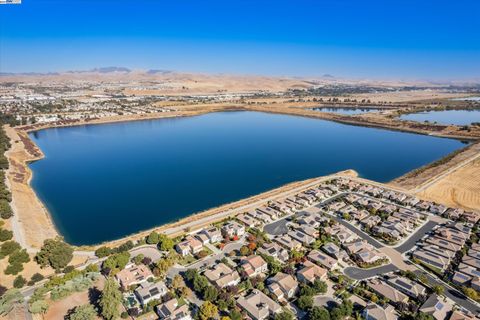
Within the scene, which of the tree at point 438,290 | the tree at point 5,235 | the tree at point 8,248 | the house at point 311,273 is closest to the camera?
the tree at point 438,290

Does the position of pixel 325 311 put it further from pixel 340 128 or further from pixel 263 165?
pixel 340 128

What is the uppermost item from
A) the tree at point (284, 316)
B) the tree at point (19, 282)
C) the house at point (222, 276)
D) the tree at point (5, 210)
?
the tree at point (5, 210)

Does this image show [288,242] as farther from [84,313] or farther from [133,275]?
[84,313]

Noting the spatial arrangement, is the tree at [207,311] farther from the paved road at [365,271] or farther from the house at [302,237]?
the house at [302,237]

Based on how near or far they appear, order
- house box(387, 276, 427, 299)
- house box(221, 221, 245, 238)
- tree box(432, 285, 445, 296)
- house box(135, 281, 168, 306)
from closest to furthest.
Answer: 1. house box(135, 281, 168, 306)
2. house box(387, 276, 427, 299)
3. tree box(432, 285, 445, 296)
4. house box(221, 221, 245, 238)

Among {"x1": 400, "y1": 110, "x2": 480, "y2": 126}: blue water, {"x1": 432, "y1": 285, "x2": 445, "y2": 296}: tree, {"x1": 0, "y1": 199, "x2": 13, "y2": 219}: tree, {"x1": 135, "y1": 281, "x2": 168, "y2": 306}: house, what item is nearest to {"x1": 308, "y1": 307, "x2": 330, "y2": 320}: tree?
{"x1": 432, "y1": 285, "x2": 445, "y2": 296}: tree

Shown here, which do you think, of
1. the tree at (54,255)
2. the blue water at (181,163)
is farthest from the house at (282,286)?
the tree at (54,255)

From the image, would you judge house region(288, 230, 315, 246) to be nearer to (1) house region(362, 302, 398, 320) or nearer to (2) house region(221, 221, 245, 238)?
(2) house region(221, 221, 245, 238)
